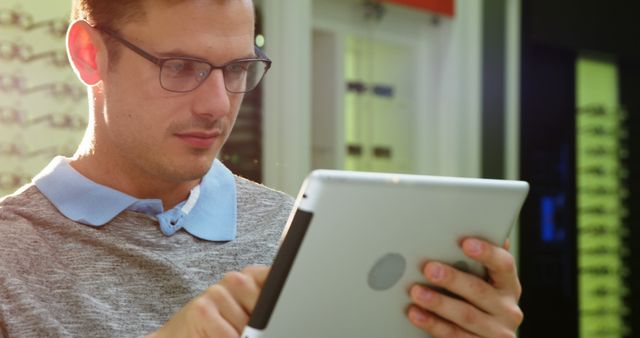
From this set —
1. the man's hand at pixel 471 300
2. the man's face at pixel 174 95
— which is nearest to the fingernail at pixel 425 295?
the man's hand at pixel 471 300

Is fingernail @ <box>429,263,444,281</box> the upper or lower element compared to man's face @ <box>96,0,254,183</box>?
lower

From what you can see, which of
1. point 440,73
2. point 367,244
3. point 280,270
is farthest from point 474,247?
point 440,73

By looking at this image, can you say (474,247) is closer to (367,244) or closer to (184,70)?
(367,244)

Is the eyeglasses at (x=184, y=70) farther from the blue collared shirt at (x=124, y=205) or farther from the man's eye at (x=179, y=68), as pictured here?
the blue collared shirt at (x=124, y=205)

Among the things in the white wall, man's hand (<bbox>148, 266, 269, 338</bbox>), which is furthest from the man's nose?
the white wall

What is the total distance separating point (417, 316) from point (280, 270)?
0.88 feet

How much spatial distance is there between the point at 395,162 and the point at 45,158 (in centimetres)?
270

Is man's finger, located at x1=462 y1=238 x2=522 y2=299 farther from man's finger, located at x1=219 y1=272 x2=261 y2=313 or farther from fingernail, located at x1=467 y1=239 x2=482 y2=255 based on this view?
man's finger, located at x1=219 y1=272 x2=261 y2=313

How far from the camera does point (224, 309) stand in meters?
1.01

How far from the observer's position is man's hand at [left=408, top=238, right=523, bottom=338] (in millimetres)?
1136

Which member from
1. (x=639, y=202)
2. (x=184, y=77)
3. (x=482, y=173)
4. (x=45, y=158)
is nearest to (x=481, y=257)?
(x=184, y=77)

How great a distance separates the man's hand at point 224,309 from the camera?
999 millimetres

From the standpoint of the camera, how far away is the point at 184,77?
54.1 inches

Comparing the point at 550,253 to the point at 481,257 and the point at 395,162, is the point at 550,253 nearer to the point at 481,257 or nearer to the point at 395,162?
the point at 395,162
